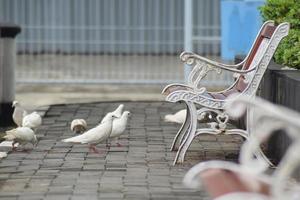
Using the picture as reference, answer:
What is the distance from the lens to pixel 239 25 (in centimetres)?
1299

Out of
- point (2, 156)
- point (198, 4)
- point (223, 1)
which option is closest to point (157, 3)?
point (198, 4)

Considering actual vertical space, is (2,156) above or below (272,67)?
below

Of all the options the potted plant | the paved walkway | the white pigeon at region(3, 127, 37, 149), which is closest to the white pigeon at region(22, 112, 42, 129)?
the paved walkway

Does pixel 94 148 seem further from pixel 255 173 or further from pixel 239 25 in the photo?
pixel 239 25

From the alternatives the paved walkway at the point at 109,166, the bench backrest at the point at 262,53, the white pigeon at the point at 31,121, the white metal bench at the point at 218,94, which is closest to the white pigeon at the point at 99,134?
the paved walkway at the point at 109,166

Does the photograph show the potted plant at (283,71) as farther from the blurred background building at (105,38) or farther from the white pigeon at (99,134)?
the blurred background building at (105,38)

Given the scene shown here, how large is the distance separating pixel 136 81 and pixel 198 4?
1.97 metres

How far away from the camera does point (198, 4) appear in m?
15.8

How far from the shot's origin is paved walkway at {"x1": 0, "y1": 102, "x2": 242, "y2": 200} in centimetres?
648

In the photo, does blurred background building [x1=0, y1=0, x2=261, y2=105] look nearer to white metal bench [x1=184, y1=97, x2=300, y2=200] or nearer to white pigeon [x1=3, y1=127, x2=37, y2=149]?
white pigeon [x1=3, y1=127, x2=37, y2=149]

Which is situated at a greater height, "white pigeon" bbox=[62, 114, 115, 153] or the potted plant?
the potted plant

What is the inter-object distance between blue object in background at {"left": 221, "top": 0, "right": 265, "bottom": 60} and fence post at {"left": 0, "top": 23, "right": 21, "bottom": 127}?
369cm

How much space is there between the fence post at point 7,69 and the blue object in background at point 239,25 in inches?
145

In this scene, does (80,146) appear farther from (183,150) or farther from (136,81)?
(136,81)
